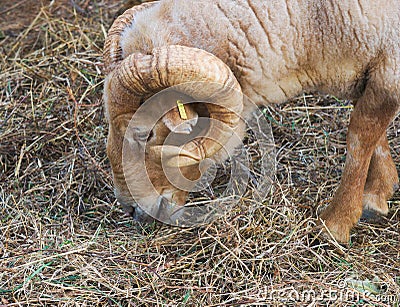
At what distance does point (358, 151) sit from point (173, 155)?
47.7 inches

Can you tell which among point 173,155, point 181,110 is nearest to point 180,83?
point 181,110

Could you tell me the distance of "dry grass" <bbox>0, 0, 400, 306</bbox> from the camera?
349 cm

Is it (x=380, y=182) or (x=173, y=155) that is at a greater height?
(x=173, y=155)

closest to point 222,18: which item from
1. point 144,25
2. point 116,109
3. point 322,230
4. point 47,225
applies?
point 144,25

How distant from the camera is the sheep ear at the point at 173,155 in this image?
11.5 feet

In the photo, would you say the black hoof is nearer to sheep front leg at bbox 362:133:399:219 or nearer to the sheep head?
sheep front leg at bbox 362:133:399:219

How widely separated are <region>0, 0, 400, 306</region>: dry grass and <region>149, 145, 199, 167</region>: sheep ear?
0.55m

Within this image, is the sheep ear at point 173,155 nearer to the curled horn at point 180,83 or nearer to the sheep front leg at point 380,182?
the curled horn at point 180,83

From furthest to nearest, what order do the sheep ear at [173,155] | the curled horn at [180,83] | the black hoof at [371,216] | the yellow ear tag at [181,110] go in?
the black hoof at [371,216] → the sheep ear at [173,155] → the yellow ear tag at [181,110] → the curled horn at [180,83]

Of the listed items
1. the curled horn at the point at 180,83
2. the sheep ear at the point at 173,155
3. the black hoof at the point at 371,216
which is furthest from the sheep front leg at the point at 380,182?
the sheep ear at the point at 173,155

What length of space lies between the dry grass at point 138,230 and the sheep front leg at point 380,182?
11cm

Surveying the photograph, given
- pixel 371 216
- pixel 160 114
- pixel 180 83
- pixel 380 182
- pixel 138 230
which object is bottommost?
pixel 138 230

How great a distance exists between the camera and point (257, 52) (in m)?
3.53

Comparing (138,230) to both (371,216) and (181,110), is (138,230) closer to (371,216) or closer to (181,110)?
(181,110)
